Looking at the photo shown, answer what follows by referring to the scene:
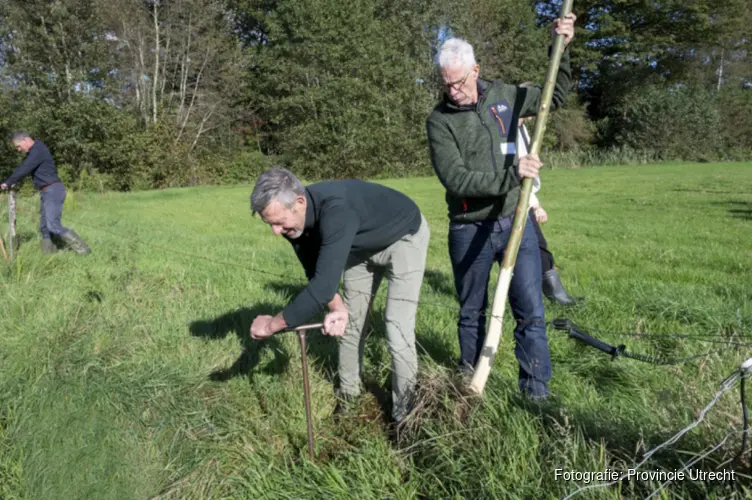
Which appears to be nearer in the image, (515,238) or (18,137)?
(515,238)

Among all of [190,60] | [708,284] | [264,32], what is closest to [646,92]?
[264,32]

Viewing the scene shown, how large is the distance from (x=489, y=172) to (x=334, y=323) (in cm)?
117

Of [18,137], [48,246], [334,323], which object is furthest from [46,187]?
[334,323]

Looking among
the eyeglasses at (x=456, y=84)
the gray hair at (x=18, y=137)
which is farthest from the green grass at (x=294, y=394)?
the gray hair at (x=18, y=137)

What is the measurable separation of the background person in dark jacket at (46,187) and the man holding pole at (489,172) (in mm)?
6864

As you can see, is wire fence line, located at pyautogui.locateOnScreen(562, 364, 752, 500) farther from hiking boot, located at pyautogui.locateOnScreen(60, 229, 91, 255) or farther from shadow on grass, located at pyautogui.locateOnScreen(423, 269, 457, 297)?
hiking boot, located at pyautogui.locateOnScreen(60, 229, 91, 255)

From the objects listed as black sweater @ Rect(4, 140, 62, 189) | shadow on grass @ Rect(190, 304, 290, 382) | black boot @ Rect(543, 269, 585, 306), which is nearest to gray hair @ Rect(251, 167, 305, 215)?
shadow on grass @ Rect(190, 304, 290, 382)

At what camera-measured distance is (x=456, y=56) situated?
2.98 m

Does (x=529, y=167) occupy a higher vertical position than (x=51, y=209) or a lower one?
higher

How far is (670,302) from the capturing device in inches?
184

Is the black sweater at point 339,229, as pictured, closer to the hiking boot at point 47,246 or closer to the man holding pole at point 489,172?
the man holding pole at point 489,172

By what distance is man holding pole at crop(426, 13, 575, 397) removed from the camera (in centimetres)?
315

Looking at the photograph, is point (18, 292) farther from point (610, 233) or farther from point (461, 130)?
point (610, 233)

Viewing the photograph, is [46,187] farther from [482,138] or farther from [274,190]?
[482,138]
